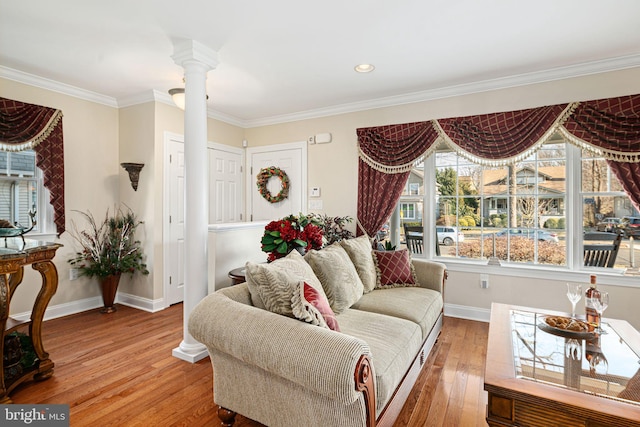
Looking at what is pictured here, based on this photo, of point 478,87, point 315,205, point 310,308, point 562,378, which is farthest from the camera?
point 315,205

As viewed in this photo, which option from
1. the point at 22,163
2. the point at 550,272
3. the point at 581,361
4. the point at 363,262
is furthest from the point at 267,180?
the point at 581,361

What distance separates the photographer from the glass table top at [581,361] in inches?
56.9

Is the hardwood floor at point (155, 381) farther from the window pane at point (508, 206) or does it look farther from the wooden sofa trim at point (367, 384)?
the window pane at point (508, 206)

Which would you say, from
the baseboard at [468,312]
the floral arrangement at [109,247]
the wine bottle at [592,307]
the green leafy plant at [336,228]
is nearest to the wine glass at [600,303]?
the wine bottle at [592,307]

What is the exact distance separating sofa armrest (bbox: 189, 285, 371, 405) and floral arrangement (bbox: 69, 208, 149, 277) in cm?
256

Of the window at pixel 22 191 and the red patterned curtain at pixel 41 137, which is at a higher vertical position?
the red patterned curtain at pixel 41 137

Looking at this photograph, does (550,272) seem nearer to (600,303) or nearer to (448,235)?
(448,235)

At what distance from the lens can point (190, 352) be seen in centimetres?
268

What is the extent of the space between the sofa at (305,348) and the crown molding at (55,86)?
318 centimetres

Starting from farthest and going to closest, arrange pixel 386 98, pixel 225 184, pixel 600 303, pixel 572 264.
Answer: pixel 225 184, pixel 386 98, pixel 572 264, pixel 600 303

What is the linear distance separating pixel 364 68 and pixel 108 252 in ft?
11.1

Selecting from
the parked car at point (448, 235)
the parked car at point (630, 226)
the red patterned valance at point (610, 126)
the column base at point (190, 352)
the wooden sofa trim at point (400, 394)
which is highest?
the red patterned valance at point (610, 126)

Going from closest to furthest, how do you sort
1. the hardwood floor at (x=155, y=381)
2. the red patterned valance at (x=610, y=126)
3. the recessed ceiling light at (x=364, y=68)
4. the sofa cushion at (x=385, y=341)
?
the sofa cushion at (x=385, y=341) → the hardwood floor at (x=155, y=381) → the red patterned valance at (x=610, y=126) → the recessed ceiling light at (x=364, y=68)

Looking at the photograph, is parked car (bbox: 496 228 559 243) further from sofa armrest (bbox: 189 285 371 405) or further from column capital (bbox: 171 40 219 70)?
column capital (bbox: 171 40 219 70)
